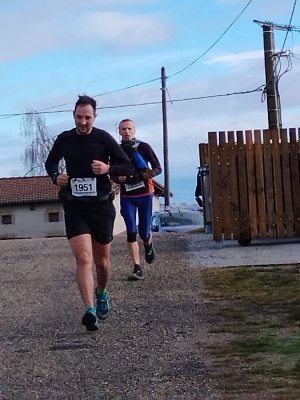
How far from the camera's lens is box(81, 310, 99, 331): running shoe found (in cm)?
727

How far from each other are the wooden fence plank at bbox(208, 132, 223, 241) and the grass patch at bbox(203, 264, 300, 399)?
2756 mm

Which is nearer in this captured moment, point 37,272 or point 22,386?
point 22,386

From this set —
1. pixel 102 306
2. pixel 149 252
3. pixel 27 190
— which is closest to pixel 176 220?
pixel 149 252

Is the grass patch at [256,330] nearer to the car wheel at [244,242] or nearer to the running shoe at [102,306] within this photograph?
the running shoe at [102,306]

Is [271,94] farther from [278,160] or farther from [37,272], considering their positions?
[37,272]

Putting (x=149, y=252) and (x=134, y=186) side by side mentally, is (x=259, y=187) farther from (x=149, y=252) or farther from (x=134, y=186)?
(x=134, y=186)

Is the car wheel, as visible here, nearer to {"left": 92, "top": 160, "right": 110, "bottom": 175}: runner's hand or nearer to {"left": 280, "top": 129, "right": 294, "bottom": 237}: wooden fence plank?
{"left": 280, "top": 129, "right": 294, "bottom": 237}: wooden fence plank

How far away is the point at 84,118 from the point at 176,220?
1936 cm

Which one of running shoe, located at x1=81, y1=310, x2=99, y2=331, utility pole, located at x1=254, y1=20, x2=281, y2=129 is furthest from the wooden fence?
utility pole, located at x1=254, y1=20, x2=281, y2=129

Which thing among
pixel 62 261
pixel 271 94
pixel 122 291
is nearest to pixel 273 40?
pixel 271 94

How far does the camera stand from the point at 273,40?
2131cm

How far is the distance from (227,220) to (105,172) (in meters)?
6.12

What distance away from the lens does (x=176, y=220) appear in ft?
87.9

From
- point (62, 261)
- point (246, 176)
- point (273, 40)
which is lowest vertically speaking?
point (62, 261)
